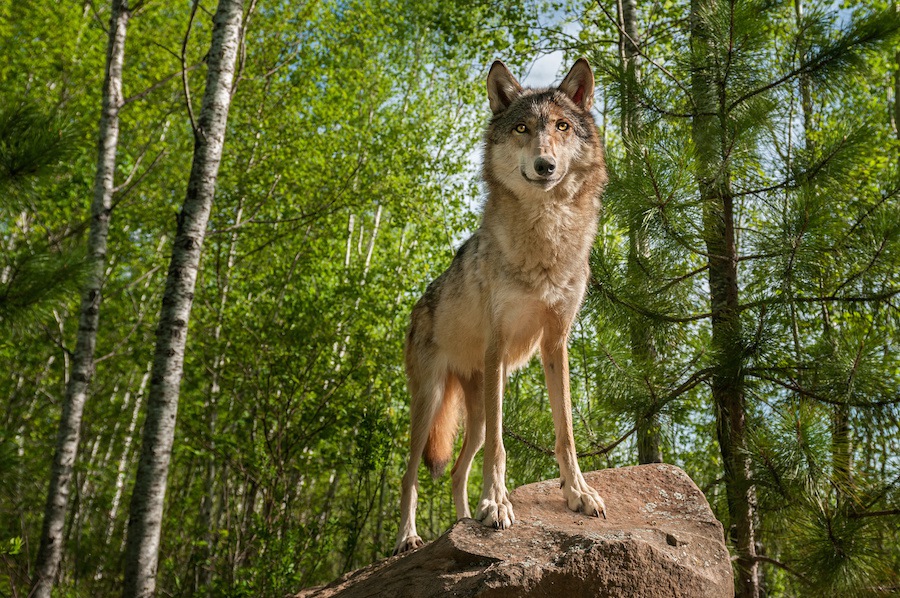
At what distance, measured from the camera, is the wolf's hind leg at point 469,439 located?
13.9 ft

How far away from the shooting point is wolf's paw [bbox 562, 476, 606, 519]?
11.4 feet

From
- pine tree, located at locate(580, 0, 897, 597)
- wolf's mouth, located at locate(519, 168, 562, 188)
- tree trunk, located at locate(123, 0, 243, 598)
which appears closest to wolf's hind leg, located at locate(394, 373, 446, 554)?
pine tree, located at locate(580, 0, 897, 597)

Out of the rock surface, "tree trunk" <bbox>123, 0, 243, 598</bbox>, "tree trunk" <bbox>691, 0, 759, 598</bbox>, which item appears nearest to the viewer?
the rock surface

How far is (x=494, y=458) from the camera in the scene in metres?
3.38

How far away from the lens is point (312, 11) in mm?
11867

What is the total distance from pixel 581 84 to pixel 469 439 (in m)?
2.17

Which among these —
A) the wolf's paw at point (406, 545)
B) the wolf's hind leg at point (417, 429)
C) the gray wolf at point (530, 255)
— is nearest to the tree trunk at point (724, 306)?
the gray wolf at point (530, 255)

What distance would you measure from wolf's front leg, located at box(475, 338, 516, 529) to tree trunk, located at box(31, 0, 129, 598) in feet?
12.4

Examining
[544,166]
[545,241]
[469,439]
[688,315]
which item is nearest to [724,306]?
[688,315]

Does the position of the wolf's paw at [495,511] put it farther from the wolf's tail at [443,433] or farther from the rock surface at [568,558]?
the wolf's tail at [443,433]

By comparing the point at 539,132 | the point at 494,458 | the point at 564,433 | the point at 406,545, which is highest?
the point at 539,132

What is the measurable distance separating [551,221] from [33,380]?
1274 cm

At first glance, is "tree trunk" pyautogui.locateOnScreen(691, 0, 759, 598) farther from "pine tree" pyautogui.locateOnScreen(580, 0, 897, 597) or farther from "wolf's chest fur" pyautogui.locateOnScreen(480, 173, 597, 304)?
"wolf's chest fur" pyautogui.locateOnScreen(480, 173, 597, 304)

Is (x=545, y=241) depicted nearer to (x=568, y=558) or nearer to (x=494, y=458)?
(x=494, y=458)
